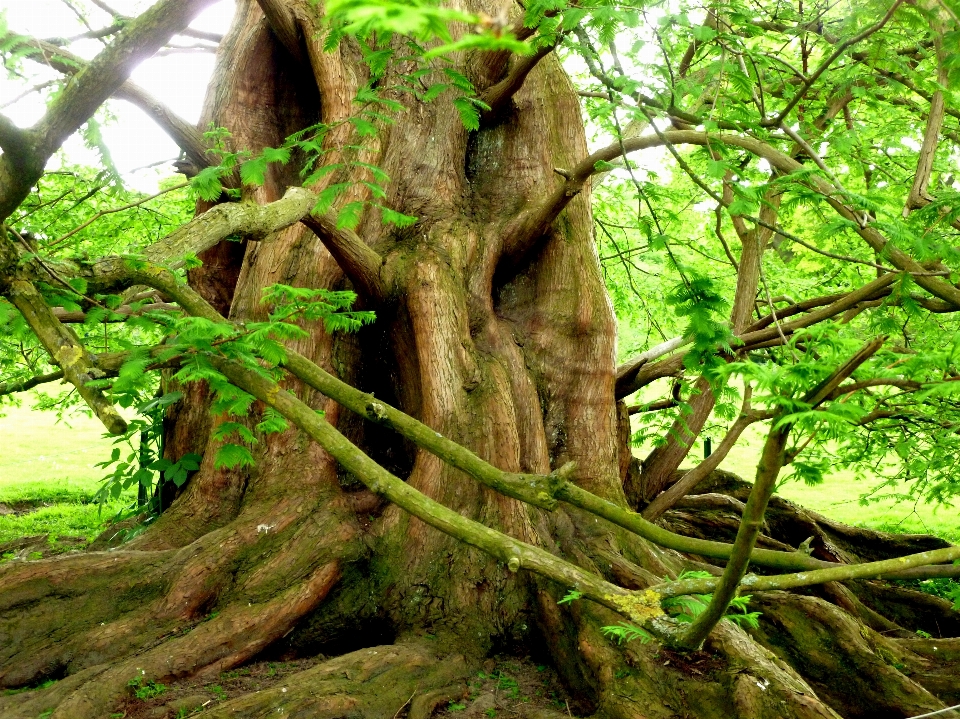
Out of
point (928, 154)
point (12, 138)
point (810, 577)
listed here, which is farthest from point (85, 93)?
point (928, 154)

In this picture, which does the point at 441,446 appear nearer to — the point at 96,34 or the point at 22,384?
the point at 22,384

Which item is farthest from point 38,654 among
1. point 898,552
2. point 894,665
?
point 898,552

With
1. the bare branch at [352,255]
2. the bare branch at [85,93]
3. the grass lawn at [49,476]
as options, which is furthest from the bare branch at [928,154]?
the grass lawn at [49,476]

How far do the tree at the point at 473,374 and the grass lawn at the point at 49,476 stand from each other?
3101 millimetres

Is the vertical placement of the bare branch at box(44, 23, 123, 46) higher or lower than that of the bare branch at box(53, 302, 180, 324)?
higher

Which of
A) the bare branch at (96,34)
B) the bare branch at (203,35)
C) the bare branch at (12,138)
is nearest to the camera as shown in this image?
the bare branch at (12,138)

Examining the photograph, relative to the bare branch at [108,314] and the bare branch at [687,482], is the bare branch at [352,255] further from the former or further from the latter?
the bare branch at [687,482]

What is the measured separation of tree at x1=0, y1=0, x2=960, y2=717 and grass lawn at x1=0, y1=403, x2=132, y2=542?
3.10m

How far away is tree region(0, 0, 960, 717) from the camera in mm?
3078

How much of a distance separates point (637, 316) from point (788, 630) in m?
5.50

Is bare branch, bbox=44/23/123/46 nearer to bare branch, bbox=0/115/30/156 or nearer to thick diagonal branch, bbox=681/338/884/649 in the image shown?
bare branch, bbox=0/115/30/156

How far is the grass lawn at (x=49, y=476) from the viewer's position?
9.25m

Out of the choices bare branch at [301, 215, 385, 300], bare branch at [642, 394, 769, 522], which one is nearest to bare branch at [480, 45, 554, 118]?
bare branch at [301, 215, 385, 300]

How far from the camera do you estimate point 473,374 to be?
5.07 meters
